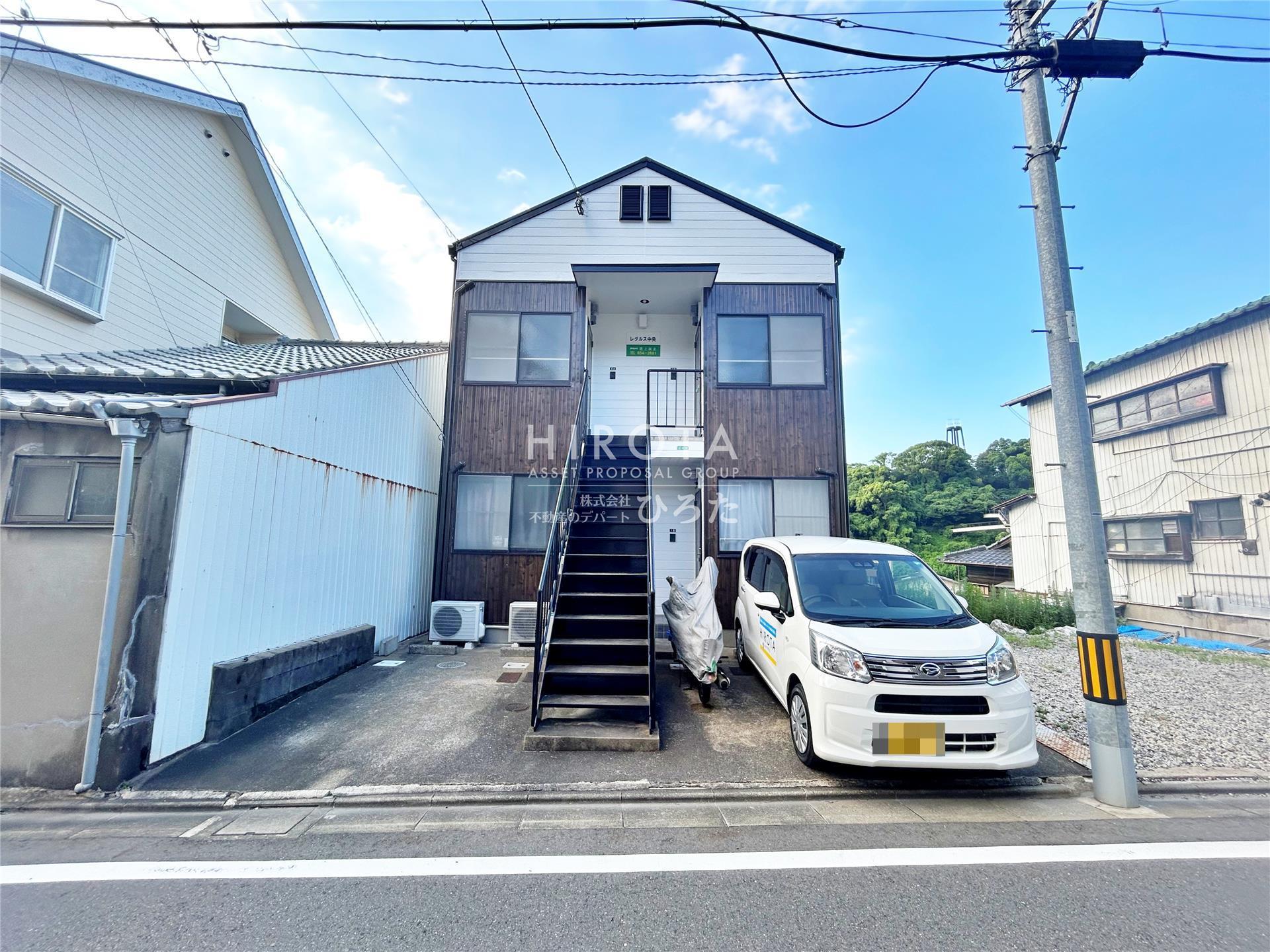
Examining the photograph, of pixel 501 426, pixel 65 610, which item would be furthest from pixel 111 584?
pixel 501 426

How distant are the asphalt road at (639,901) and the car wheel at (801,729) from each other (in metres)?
0.73

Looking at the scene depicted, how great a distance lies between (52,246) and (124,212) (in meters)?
1.30

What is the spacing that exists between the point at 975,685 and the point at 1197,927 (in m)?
1.26

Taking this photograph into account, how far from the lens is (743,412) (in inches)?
303

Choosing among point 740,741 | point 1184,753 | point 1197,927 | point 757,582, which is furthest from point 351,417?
point 1184,753

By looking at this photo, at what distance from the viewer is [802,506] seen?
7559mm

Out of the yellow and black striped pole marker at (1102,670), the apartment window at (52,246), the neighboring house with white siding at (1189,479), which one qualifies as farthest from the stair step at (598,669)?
the neighboring house with white siding at (1189,479)

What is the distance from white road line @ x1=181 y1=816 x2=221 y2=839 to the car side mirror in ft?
13.6

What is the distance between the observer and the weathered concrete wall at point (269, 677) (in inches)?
158

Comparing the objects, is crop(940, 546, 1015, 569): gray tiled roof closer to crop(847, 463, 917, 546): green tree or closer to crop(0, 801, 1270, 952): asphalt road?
crop(847, 463, 917, 546): green tree

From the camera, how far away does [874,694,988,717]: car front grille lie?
3207 mm

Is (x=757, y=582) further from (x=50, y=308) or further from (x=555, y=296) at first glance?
(x=50, y=308)

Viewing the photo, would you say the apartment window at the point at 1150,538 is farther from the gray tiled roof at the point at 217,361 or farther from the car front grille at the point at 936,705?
the gray tiled roof at the point at 217,361

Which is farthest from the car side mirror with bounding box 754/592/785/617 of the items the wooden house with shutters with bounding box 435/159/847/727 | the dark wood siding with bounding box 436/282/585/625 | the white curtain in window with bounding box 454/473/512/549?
the white curtain in window with bounding box 454/473/512/549
